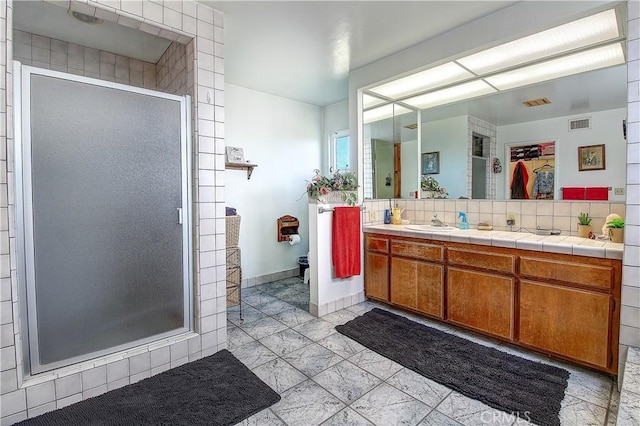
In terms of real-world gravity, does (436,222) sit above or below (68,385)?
above

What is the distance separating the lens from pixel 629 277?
5.93 feet

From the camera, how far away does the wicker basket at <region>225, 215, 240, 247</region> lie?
3184mm

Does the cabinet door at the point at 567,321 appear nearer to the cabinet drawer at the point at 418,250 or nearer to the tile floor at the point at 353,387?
the tile floor at the point at 353,387

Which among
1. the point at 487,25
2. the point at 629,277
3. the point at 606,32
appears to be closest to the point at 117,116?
the point at 487,25

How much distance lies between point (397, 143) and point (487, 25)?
1.46 meters

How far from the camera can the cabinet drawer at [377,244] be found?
3.15 meters

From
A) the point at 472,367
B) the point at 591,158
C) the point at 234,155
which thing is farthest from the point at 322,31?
the point at 472,367

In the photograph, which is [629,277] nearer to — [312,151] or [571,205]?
[571,205]

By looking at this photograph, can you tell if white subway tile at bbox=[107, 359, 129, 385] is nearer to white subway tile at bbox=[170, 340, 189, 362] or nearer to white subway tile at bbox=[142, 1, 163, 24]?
white subway tile at bbox=[170, 340, 189, 362]

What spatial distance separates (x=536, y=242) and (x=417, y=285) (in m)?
1.04

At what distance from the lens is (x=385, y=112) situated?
3.68 meters

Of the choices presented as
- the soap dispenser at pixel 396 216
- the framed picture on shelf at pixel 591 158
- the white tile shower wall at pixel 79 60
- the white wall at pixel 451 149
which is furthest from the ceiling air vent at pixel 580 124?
the white tile shower wall at pixel 79 60

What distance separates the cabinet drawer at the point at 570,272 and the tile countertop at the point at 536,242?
0.08 metres

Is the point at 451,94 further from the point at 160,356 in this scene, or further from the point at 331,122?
the point at 160,356
